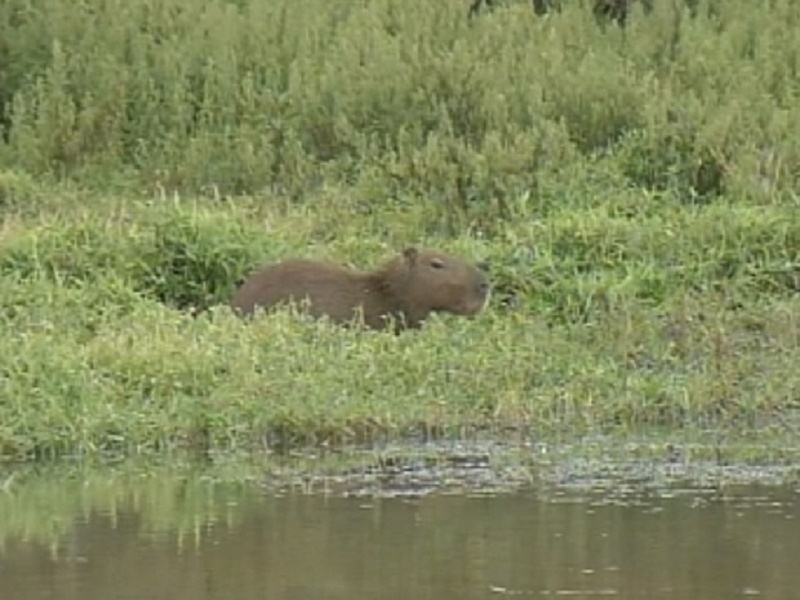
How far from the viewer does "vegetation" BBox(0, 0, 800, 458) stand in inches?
351

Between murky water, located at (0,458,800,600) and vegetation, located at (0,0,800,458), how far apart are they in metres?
1.12

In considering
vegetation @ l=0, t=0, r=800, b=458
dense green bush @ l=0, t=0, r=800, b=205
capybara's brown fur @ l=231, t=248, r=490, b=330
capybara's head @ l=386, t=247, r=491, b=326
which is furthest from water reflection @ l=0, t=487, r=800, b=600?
dense green bush @ l=0, t=0, r=800, b=205

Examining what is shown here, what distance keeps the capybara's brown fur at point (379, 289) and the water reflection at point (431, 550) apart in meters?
3.20

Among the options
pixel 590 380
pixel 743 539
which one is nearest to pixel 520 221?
pixel 590 380

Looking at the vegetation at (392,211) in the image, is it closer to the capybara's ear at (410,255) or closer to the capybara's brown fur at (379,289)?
the capybara's brown fur at (379,289)

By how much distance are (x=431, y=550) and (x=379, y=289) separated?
14.5 ft

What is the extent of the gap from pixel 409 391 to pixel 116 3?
749cm

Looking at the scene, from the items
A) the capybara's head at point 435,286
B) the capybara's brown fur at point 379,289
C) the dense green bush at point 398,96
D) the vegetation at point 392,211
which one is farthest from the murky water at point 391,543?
the dense green bush at point 398,96

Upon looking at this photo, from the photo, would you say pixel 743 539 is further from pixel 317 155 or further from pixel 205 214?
pixel 317 155

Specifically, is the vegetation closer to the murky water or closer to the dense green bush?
the dense green bush

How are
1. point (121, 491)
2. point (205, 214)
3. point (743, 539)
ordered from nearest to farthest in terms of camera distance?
1. point (743, 539)
2. point (121, 491)
3. point (205, 214)

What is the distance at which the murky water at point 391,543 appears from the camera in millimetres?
6098

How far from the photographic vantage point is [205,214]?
11922mm

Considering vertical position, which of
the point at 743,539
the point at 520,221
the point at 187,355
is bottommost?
the point at 743,539
